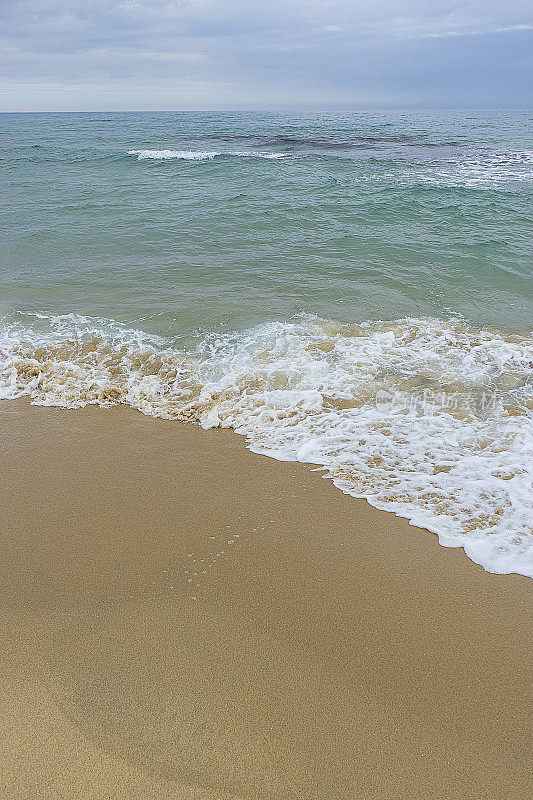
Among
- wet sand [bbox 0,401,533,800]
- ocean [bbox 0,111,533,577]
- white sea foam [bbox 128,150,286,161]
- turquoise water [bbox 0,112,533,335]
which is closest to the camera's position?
wet sand [bbox 0,401,533,800]

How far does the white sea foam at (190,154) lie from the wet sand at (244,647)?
23396 millimetres

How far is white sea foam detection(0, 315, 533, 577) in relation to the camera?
3582 millimetres

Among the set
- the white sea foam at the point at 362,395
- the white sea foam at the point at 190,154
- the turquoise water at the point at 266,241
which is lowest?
the white sea foam at the point at 362,395

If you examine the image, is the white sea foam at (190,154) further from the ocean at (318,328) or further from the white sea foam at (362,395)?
the white sea foam at (362,395)

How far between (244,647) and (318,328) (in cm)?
468

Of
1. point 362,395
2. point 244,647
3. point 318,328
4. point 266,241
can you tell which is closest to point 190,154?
point 266,241

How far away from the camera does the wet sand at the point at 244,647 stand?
196cm

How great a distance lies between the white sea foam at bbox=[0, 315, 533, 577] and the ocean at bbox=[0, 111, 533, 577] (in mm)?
21

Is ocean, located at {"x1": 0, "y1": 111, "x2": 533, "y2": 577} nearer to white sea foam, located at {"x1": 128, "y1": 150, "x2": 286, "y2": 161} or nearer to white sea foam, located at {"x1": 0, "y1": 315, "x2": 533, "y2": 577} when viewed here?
white sea foam, located at {"x1": 0, "y1": 315, "x2": 533, "y2": 577}

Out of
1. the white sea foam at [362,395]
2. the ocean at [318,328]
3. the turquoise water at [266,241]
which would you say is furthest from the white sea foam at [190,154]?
the white sea foam at [362,395]

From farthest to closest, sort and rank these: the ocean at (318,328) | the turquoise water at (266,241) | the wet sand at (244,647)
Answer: the turquoise water at (266,241) < the ocean at (318,328) < the wet sand at (244,647)

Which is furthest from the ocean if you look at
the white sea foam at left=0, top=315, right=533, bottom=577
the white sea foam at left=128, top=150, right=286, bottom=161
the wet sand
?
the white sea foam at left=128, top=150, right=286, bottom=161

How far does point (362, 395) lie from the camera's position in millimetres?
4934

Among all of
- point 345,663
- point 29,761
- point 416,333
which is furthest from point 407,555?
point 416,333
